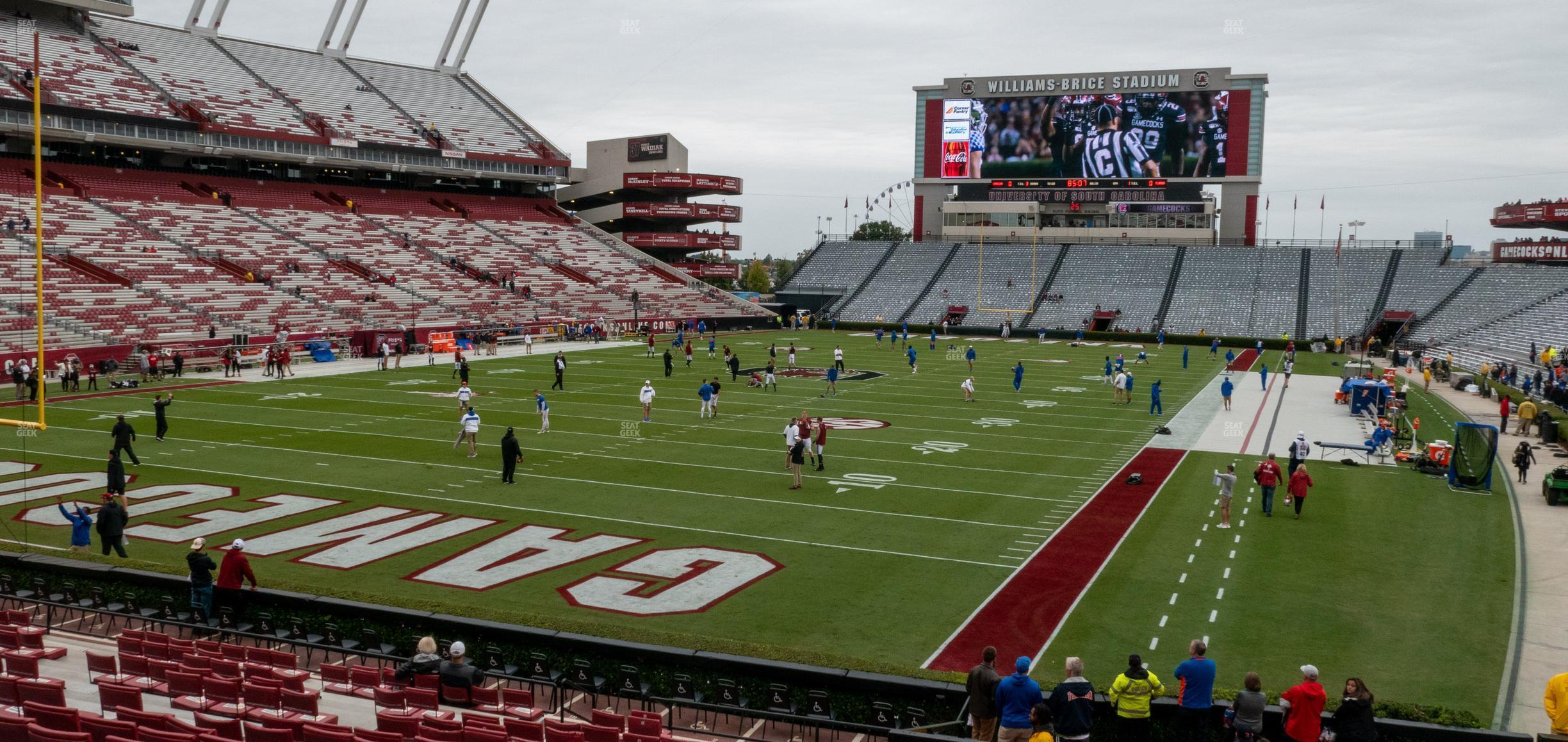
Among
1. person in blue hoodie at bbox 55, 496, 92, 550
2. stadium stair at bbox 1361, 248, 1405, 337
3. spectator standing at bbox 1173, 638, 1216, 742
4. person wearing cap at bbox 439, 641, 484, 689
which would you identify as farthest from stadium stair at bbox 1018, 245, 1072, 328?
person wearing cap at bbox 439, 641, 484, 689

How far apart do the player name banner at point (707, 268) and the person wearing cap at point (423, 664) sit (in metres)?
67.0

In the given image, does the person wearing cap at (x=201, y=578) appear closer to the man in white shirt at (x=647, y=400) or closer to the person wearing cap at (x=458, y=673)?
the person wearing cap at (x=458, y=673)

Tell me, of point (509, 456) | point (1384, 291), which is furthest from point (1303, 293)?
point (509, 456)

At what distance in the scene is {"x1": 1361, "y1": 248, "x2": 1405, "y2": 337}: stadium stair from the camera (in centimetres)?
5959

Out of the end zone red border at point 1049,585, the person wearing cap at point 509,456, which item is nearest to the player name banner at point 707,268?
the person wearing cap at point 509,456

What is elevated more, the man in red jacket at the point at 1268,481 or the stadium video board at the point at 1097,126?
the stadium video board at the point at 1097,126

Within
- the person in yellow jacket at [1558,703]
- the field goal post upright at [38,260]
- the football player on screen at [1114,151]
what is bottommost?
the person in yellow jacket at [1558,703]

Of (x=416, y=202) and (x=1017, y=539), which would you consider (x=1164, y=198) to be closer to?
(x=416, y=202)

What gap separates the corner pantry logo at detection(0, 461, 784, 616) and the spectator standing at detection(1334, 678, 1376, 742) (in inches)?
275

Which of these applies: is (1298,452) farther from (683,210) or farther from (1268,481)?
(683,210)

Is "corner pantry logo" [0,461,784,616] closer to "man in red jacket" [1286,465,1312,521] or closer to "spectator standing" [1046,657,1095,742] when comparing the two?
"spectator standing" [1046,657,1095,742]

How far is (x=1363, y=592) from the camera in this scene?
14.2 m

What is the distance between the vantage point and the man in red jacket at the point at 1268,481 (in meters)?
18.3

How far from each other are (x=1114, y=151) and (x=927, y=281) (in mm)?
14288
